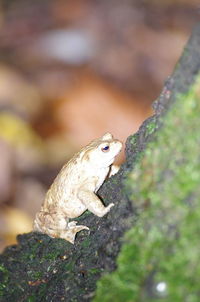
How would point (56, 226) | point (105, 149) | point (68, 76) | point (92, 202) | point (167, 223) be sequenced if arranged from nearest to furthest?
1. point (167, 223)
2. point (92, 202)
3. point (56, 226)
4. point (105, 149)
5. point (68, 76)

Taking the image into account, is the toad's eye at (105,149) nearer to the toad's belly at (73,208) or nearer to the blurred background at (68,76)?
the toad's belly at (73,208)

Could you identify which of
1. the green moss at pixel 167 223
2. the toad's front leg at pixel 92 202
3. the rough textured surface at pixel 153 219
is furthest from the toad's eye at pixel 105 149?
the green moss at pixel 167 223

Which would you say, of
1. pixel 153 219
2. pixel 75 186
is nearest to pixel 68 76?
pixel 75 186

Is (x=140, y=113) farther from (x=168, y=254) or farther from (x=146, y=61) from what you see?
(x=168, y=254)

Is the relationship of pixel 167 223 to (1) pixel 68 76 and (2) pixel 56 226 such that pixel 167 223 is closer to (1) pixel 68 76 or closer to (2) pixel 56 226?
(2) pixel 56 226

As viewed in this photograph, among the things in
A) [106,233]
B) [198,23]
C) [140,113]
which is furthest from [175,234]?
[140,113]

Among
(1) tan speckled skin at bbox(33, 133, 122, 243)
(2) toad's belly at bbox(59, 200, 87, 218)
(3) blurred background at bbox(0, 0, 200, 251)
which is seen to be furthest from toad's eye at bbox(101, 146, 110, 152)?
(3) blurred background at bbox(0, 0, 200, 251)

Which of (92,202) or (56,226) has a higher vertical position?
(56,226)
